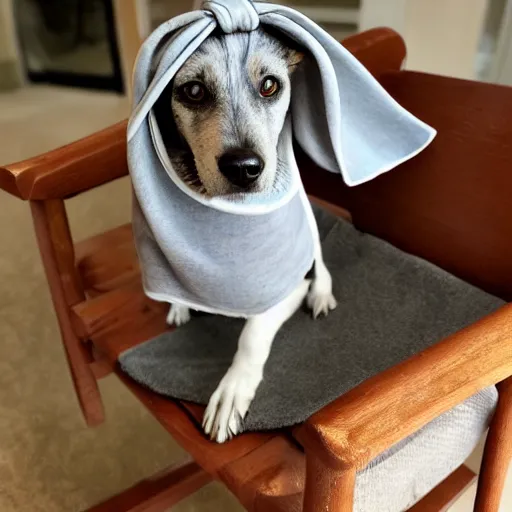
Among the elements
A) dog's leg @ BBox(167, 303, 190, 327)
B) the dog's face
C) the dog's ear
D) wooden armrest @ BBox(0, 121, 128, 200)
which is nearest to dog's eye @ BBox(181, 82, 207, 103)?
the dog's face

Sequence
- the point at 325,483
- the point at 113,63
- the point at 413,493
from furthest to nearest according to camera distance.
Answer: the point at 113,63
the point at 413,493
the point at 325,483

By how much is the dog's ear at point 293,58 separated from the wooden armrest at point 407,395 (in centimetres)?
36

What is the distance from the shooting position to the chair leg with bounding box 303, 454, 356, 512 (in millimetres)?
511

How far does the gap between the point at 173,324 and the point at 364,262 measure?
32 cm

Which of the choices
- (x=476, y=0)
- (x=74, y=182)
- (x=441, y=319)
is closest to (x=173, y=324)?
(x=74, y=182)

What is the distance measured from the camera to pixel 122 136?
882 mm

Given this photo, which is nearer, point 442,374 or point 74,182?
point 442,374

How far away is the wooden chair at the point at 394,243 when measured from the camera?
0.52 meters

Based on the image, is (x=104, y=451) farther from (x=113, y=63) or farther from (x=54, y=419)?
(x=113, y=63)

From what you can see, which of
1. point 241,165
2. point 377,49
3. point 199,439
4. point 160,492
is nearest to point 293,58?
point 241,165

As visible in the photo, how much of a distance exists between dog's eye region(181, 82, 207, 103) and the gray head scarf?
5 centimetres

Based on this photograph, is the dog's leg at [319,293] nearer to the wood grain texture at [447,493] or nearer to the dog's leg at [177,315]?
the dog's leg at [177,315]

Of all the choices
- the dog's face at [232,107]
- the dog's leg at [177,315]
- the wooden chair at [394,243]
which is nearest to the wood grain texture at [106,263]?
the wooden chair at [394,243]

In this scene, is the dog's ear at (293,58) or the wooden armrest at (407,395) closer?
the wooden armrest at (407,395)
